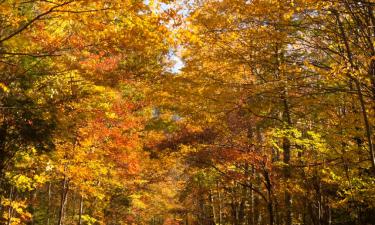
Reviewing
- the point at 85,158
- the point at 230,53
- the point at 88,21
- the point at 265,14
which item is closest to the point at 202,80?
the point at 230,53

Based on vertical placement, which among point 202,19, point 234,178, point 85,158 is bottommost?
point 234,178

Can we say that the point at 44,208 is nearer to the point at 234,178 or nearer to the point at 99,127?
the point at 99,127

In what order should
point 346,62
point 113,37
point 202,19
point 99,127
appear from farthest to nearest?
point 99,127
point 202,19
point 113,37
point 346,62

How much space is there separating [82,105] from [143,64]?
3.12m

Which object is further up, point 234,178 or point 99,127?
point 99,127

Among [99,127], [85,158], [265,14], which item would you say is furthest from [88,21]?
[99,127]

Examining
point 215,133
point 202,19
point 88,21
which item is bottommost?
point 215,133

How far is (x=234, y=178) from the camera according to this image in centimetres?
1228

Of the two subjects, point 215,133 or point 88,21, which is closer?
point 88,21

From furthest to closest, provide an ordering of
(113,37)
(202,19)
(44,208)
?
(44,208) → (202,19) → (113,37)

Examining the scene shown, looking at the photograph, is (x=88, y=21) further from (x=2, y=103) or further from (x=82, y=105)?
(x=82, y=105)

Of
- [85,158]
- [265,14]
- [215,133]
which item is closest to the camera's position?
[265,14]

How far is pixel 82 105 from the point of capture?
10.8 meters

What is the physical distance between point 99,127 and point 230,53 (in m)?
7.97
